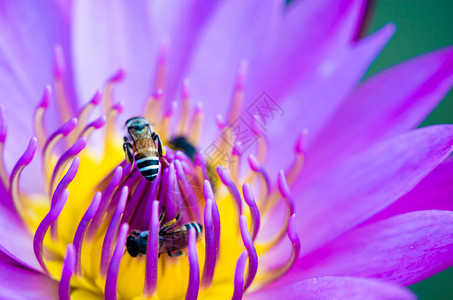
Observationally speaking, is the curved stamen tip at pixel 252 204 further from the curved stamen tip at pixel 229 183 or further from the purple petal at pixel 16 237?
the purple petal at pixel 16 237

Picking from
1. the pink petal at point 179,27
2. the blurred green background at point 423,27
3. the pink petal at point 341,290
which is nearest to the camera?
the pink petal at point 341,290

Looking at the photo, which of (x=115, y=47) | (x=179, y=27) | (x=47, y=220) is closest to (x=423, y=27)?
(x=179, y=27)

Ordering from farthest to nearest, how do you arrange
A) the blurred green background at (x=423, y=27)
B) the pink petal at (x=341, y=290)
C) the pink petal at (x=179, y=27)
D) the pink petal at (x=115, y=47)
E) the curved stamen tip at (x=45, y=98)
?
the blurred green background at (x=423, y=27)
the pink petal at (x=179, y=27)
the pink petal at (x=115, y=47)
the curved stamen tip at (x=45, y=98)
the pink petal at (x=341, y=290)

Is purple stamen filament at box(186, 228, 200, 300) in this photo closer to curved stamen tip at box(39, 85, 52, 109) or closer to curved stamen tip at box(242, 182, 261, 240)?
curved stamen tip at box(242, 182, 261, 240)

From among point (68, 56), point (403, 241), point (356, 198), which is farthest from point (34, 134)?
point (403, 241)

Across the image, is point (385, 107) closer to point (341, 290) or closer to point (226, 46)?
point (226, 46)

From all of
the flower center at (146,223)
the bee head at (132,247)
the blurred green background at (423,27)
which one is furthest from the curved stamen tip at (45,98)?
the blurred green background at (423,27)

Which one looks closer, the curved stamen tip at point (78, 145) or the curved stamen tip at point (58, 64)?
the curved stamen tip at point (78, 145)
